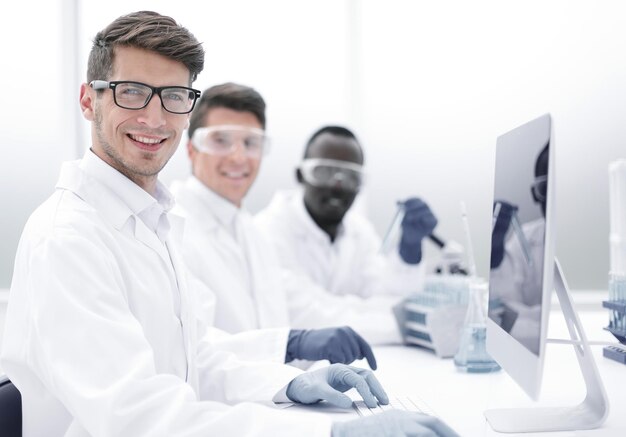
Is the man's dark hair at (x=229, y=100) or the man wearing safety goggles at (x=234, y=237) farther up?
the man's dark hair at (x=229, y=100)

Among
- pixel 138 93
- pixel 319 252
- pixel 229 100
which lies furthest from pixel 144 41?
pixel 319 252

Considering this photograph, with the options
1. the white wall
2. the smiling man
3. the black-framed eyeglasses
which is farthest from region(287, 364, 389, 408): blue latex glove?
the white wall

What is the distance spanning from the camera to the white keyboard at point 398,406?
120 centimetres

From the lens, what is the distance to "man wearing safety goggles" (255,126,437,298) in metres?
2.72

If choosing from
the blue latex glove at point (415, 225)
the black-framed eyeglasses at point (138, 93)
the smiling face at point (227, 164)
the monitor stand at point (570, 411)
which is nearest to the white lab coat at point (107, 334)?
the black-framed eyeglasses at point (138, 93)

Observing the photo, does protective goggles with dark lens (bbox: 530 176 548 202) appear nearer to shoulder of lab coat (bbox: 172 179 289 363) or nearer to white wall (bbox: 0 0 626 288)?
shoulder of lab coat (bbox: 172 179 289 363)

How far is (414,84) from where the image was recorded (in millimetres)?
3541

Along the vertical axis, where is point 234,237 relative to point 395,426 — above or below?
above

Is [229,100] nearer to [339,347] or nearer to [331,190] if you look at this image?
[331,190]

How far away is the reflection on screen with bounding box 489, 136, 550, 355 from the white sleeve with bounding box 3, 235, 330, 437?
385 mm

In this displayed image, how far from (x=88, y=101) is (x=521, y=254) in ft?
3.18

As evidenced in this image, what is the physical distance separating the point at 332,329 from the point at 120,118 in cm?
75

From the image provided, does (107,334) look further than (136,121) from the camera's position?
No

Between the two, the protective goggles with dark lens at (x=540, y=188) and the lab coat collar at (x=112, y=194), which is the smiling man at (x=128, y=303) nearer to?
the lab coat collar at (x=112, y=194)
